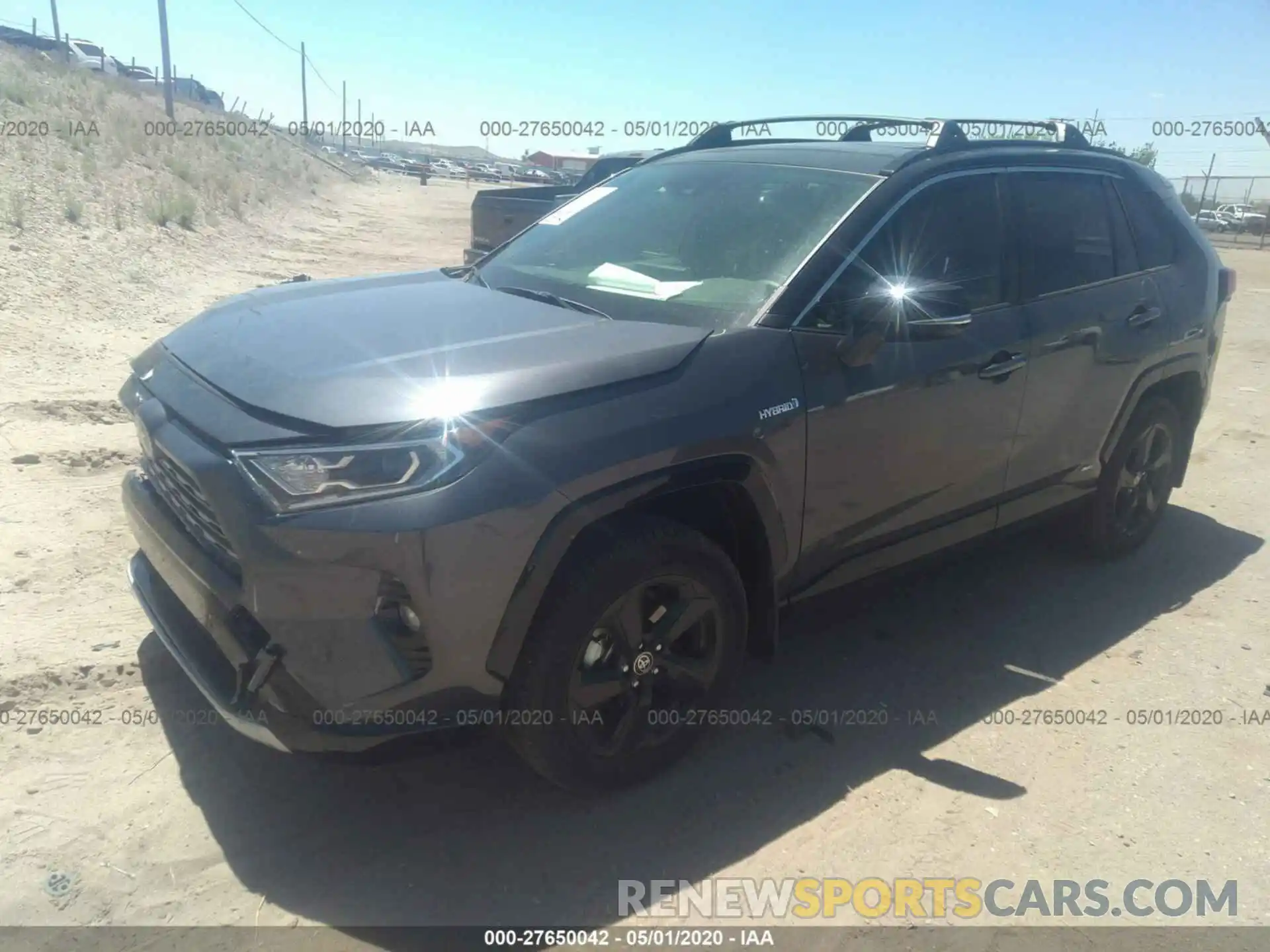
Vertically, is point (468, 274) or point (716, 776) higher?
point (468, 274)

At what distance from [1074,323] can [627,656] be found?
99.7 inches

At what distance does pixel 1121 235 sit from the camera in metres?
4.52

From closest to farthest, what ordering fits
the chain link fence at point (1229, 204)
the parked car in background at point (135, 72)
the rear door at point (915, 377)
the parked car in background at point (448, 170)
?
the rear door at point (915, 377)
the chain link fence at point (1229, 204)
the parked car in background at point (135, 72)
the parked car in background at point (448, 170)

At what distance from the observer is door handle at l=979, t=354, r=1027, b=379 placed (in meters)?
3.72

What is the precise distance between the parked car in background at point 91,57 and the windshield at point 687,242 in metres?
39.0

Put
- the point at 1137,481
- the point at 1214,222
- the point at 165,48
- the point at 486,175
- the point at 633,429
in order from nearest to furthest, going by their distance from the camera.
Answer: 1. the point at 633,429
2. the point at 1137,481
3. the point at 165,48
4. the point at 1214,222
5. the point at 486,175

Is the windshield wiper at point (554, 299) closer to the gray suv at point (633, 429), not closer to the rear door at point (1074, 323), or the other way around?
the gray suv at point (633, 429)

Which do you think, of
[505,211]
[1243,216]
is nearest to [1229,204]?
[1243,216]

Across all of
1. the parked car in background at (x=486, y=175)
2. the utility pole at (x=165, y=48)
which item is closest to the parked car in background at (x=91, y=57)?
the utility pole at (x=165, y=48)

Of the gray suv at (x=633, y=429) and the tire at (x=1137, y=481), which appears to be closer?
the gray suv at (x=633, y=429)

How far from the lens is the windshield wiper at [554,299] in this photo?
3.33 metres

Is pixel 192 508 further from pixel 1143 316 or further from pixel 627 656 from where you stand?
pixel 1143 316

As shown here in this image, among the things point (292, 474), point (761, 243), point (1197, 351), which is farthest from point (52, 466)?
point (1197, 351)

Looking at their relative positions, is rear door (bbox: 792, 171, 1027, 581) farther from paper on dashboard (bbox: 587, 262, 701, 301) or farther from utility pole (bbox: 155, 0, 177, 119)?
utility pole (bbox: 155, 0, 177, 119)
